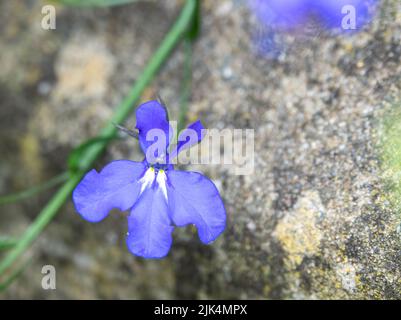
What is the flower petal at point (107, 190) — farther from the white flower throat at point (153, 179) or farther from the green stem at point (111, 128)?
the green stem at point (111, 128)

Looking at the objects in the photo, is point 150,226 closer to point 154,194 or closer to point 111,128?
point 154,194

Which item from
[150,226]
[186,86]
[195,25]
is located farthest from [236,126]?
[150,226]

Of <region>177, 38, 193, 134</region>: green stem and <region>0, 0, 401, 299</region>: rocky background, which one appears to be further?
<region>177, 38, 193, 134</region>: green stem

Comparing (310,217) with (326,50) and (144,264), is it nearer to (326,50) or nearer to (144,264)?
(326,50)

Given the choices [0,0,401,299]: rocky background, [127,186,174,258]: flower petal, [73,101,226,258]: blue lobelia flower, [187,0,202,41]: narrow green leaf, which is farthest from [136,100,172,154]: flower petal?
[187,0,202,41]: narrow green leaf

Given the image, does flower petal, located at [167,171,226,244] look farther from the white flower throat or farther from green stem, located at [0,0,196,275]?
green stem, located at [0,0,196,275]

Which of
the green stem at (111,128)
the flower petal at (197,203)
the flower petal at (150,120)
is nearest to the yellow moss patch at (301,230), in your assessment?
the flower petal at (197,203)
